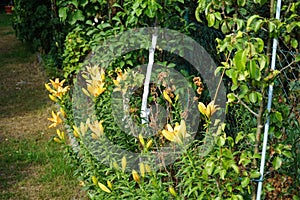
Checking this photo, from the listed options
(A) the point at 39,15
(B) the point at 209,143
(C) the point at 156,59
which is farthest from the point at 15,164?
(A) the point at 39,15

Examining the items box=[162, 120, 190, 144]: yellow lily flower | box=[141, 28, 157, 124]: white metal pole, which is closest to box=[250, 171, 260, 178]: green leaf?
box=[162, 120, 190, 144]: yellow lily flower

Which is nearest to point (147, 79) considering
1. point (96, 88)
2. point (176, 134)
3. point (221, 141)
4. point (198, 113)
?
point (198, 113)

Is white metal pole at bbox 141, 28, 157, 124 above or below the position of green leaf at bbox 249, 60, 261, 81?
below

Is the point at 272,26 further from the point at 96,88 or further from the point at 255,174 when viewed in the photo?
the point at 96,88

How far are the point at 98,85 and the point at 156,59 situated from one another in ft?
3.81

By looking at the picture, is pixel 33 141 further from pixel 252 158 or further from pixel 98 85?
pixel 252 158

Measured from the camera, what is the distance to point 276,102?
2475 millimetres

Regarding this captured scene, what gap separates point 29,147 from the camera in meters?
4.92

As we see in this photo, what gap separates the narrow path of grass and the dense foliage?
52 centimetres

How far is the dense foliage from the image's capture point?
2.35m

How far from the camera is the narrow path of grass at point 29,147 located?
400 centimetres

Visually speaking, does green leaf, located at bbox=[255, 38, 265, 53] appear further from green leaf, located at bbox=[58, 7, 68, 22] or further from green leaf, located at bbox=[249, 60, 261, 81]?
green leaf, located at bbox=[58, 7, 68, 22]

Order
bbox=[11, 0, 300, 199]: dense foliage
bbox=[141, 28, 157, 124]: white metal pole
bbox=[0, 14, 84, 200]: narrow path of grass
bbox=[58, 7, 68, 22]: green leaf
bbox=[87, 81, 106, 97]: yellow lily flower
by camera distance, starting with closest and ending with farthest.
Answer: bbox=[11, 0, 300, 199]: dense foliage → bbox=[87, 81, 106, 97]: yellow lily flower → bbox=[141, 28, 157, 124]: white metal pole → bbox=[0, 14, 84, 200]: narrow path of grass → bbox=[58, 7, 68, 22]: green leaf

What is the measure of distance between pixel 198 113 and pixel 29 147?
1.97 meters
